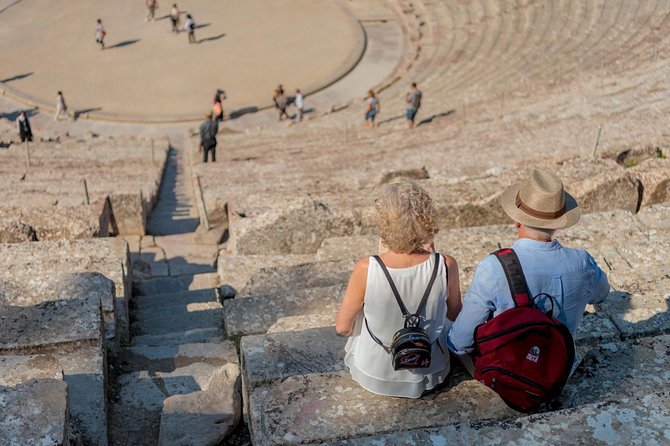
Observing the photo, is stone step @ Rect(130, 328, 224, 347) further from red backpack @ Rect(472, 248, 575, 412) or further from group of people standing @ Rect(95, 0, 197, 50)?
group of people standing @ Rect(95, 0, 197, 50)

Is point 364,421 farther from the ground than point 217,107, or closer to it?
farther from the ground

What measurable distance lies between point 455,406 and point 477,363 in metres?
0.26

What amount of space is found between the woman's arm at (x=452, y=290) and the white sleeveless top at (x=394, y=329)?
0.20 ft

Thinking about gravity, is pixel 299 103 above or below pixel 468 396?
below

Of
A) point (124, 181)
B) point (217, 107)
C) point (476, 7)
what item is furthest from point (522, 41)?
point (124, 181)

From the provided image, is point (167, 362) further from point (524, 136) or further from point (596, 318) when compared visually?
point (524, 136)

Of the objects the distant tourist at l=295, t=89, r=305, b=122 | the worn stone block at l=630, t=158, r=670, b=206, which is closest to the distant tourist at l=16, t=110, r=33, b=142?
the distant tourist at l=295, t=89, r=305, b=122

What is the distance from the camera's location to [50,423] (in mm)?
3609

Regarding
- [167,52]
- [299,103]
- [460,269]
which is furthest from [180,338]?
[167,52]

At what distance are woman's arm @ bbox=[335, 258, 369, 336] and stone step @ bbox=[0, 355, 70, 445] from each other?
4.64 feet

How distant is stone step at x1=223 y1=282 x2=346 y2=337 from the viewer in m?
6.29

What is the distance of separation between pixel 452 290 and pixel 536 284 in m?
0.43

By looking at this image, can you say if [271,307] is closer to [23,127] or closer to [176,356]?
[176,356]

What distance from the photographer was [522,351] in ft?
12.5
